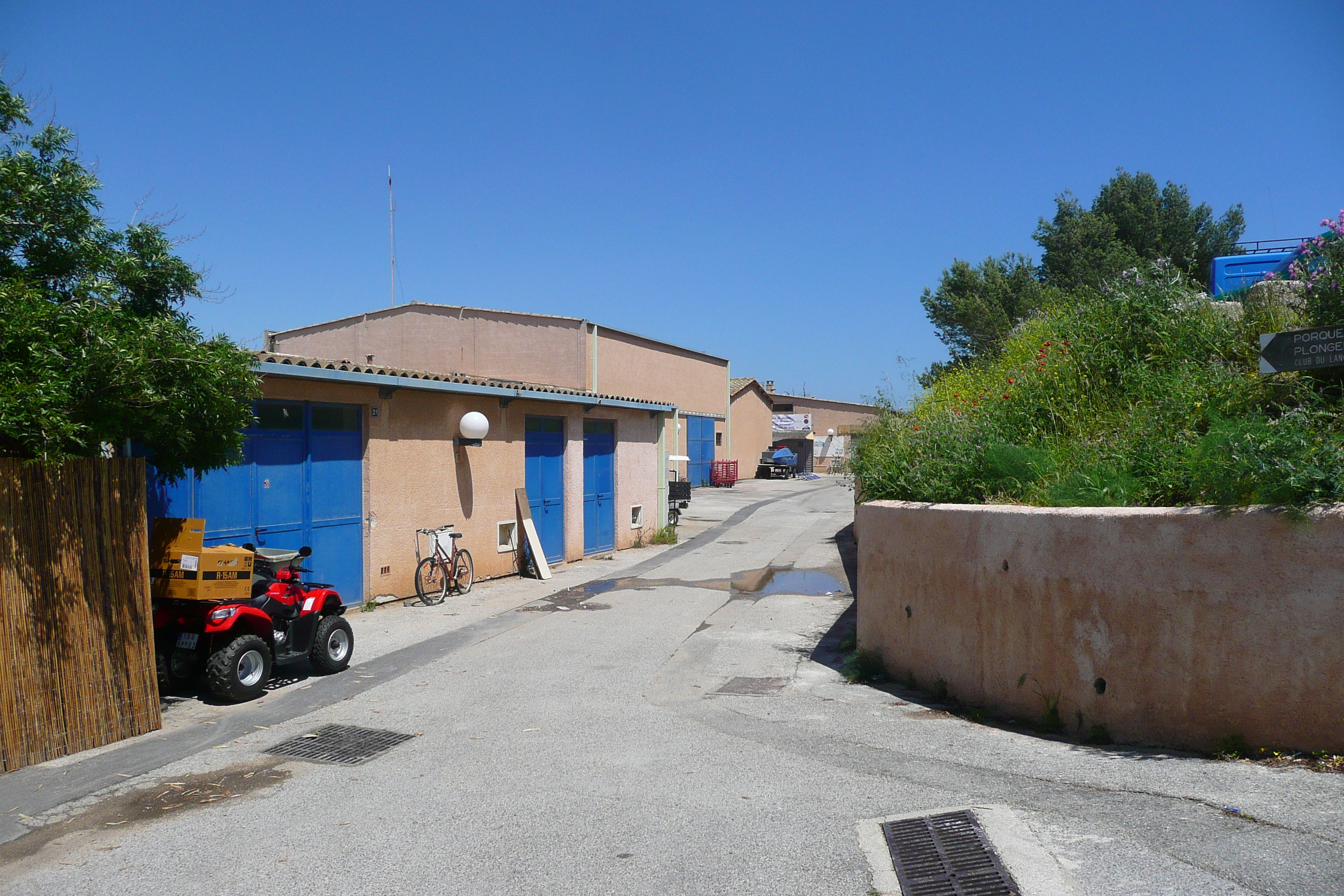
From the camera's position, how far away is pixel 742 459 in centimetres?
4691

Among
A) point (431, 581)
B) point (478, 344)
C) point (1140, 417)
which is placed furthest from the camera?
point (478, 344)

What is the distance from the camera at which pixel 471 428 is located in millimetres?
12852

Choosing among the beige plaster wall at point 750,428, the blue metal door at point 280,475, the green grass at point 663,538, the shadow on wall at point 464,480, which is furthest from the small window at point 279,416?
the beige plaster wall at point 750,428

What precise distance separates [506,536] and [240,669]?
7.42 meters

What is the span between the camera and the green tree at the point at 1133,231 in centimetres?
2692

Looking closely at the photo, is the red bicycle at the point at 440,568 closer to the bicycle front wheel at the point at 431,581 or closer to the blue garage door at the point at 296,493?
the bicycle front wheel at the point at 431,581

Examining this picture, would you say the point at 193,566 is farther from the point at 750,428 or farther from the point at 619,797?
the point at 750,428

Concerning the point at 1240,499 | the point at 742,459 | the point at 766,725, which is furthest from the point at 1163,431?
the point at 742,459

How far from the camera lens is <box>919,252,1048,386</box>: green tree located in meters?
24.2

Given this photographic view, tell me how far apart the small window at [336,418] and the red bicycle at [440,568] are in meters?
1.91

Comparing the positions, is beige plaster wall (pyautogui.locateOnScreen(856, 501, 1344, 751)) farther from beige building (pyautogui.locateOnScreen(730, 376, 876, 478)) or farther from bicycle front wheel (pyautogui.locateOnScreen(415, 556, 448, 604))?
beige building (pyautogui.locateOnScreen(730, 376, 876, 478))

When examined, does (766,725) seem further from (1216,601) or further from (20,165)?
(20,165)

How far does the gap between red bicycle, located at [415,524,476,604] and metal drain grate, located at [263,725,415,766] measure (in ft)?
18.0

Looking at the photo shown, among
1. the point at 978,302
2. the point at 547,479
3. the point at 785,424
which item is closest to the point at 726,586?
the point at 547,479
